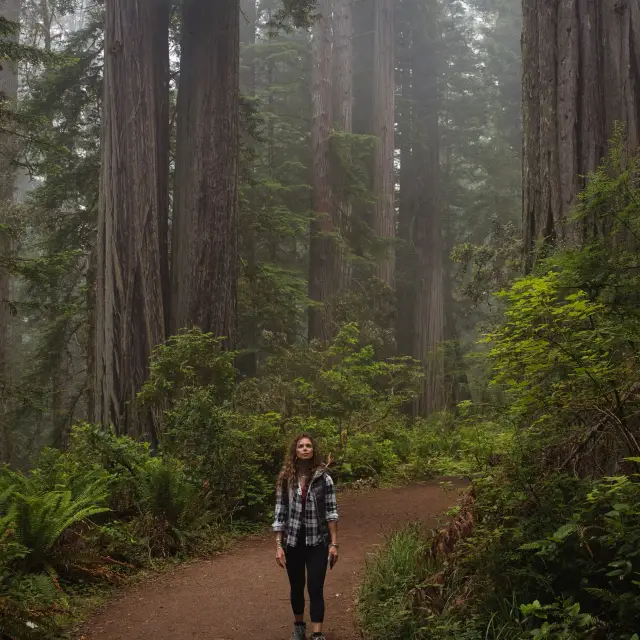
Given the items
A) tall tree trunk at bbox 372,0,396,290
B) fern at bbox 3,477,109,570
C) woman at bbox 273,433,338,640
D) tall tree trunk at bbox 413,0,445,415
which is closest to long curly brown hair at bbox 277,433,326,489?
woman at bbox 273,433,338,640

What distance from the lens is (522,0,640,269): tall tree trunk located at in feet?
22.4

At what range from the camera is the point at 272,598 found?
623 cm

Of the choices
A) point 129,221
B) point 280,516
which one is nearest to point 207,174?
point 129,221

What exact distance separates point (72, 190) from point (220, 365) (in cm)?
681

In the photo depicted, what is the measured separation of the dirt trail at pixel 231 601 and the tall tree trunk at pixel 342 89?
489 inches

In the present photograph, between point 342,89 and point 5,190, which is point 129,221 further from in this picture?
point 342,89

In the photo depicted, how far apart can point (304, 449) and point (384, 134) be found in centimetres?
1845

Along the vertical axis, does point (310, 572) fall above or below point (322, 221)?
below

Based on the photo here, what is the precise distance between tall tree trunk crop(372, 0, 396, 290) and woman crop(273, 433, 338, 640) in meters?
15.5

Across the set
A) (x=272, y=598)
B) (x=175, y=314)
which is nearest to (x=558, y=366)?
(x=272, y=598)

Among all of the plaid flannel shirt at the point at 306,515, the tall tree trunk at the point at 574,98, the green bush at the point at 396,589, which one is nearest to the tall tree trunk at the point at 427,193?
the tall tree trunk at the point at 574,98

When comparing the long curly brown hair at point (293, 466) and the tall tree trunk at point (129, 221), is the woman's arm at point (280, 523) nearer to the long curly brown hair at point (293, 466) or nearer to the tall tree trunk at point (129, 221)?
the long curly brown hair at point (293, 466)

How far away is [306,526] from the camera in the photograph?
4.89m

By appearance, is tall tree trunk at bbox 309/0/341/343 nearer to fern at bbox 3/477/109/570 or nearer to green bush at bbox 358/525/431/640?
fern at bbox 3/477/109/570
